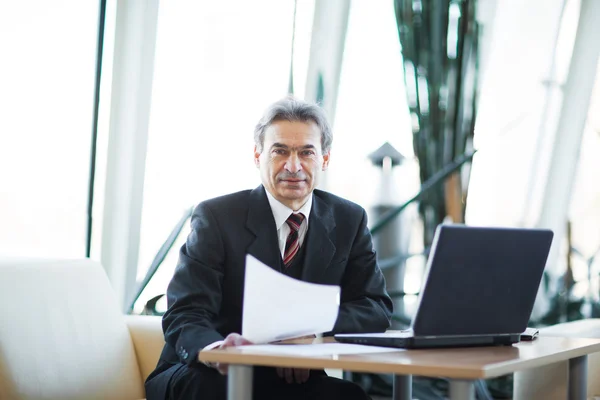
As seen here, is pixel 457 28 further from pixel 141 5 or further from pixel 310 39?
pixel 141 5

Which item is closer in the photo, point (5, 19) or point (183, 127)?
point (5, 19)

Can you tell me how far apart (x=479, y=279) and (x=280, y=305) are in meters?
0.42

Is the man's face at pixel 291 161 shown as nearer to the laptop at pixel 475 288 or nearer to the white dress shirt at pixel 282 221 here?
the white dress shirt at pixel 282 221

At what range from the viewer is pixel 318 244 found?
2.23 metres

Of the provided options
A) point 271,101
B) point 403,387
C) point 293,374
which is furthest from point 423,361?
point 271,101

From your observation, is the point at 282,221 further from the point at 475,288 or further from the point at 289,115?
the point at 475,288

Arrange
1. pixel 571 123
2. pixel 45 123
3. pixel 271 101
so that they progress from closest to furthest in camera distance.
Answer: pixel 45 123 → pixel 271 101 → pixel 571 123

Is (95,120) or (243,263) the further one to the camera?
(95,120)

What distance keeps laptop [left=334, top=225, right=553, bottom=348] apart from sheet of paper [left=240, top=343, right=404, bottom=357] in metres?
0.06

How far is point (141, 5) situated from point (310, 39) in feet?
3.19

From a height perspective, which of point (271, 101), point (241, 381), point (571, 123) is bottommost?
point (241, 381)

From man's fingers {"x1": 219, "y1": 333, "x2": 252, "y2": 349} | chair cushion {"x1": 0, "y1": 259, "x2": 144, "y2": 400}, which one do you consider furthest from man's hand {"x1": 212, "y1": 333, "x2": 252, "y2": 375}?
chair cushion {"x1": 0, "y1": 259, "x2": 144, "y2": 400}

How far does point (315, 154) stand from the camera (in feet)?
7.57

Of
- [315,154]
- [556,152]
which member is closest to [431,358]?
[315,154]
